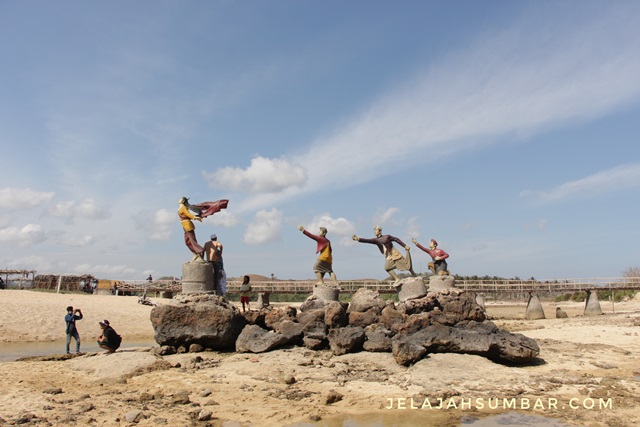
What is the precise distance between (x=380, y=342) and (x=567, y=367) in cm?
460

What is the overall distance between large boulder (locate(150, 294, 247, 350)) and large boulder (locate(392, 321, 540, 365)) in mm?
4965

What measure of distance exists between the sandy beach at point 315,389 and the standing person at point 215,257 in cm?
271

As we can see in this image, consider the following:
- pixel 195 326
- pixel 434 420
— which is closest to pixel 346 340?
pixel 195 326

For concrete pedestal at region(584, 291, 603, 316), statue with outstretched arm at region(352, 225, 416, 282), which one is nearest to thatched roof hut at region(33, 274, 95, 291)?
statue with outstretched arm at region(352, 225, 416, 282)

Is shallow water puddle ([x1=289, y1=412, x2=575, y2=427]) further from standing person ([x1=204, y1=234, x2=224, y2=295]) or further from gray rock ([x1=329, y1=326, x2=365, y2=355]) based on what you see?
standing person ([x1=204, y1=234, x2=224, y2=295])

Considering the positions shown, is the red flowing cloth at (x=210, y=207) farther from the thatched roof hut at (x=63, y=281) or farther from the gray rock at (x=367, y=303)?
the thatched roof hut at (x=63, y=281)

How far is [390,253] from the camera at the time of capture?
16625 mm

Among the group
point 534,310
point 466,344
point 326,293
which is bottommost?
point 534,310

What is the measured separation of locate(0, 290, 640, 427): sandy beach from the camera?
789 cm

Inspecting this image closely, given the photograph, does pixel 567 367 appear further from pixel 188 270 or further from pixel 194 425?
pixel 188 270

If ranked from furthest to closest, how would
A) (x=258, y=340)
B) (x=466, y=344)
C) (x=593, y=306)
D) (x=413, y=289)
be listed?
(x=593, y=306) < (x=413, y=289) < (x=258, y=340) < (x=466, y=344)

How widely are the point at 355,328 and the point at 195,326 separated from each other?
4742 millimetres

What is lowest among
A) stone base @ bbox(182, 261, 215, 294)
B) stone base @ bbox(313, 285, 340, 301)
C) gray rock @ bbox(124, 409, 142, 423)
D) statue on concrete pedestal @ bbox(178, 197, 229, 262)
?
gray rock @ bbox(124, 409, 142, 423)

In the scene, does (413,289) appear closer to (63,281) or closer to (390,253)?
(390,253)
